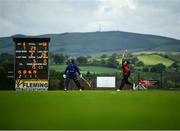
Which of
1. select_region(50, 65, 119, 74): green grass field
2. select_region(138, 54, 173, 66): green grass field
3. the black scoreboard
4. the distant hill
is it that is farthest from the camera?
the distant hill

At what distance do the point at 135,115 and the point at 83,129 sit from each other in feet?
8.59

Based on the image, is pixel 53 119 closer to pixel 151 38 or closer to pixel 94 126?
pixel 94 126

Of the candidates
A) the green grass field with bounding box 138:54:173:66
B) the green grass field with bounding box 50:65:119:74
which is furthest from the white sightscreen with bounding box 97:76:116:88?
the green grass field with bounding box 138:54:173:66

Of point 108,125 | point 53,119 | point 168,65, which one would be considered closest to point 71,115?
point 53,119

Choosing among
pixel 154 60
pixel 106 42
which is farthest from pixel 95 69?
pixel 106 42

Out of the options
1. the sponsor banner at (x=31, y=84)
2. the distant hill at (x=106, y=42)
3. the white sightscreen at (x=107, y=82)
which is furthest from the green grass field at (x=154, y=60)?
the sponsor banner at (x=31, y=84)

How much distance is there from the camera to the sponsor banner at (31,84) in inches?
1035

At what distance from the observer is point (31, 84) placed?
26.3 metres

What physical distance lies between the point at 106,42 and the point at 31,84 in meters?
92.7

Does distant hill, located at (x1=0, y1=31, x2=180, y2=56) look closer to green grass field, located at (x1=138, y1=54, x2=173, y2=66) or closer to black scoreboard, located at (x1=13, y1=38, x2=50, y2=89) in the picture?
green grass field, located at (x1=138, y1=54, x2=173, y2=66)

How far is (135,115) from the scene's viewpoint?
10469 millimetres

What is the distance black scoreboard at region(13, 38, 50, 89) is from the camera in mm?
26250

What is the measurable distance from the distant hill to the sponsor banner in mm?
66771

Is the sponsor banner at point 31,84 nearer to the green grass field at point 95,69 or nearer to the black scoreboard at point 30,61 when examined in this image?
the black scoreboard at point 30,61
